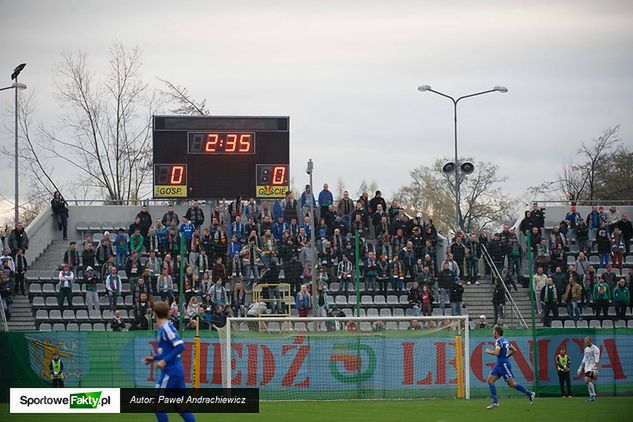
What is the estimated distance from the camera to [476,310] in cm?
3866

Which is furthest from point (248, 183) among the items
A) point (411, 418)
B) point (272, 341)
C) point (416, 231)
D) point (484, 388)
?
point (411, 418)

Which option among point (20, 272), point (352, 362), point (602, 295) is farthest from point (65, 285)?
point (602, 295)

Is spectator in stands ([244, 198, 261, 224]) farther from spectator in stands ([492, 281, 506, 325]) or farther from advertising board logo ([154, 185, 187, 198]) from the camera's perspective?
spectator in stands ([492, 281, 506, 325])

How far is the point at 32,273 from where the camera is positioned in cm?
4016

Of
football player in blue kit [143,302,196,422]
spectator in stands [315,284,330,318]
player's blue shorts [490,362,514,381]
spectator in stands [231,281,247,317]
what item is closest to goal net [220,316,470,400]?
player's blue shorts [490,362,514,381]

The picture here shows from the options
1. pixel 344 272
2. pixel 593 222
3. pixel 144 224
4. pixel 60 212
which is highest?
pixel 60 212

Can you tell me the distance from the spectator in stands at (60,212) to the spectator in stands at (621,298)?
21224 mm

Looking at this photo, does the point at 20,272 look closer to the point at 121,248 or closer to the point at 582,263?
the point at 121,248

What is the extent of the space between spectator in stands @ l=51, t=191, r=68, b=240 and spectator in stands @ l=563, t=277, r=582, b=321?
19.6 m

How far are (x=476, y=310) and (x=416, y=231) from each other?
350 centimetres

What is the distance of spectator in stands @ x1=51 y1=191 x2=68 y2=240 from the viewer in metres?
43.3

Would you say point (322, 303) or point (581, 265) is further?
point (581, 265)

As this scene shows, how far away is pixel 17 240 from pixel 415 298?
14169 mm

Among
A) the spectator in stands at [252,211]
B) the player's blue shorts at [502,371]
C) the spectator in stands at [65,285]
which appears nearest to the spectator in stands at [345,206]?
the spectator in stands at [252,211]
